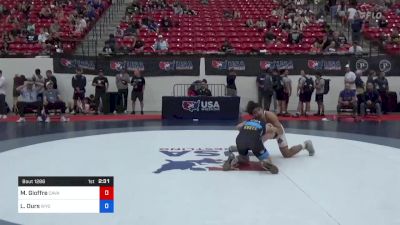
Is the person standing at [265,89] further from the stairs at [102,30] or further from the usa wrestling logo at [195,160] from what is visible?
the usa wrestling logo at [195,160]

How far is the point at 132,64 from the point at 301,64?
5690 millimetres

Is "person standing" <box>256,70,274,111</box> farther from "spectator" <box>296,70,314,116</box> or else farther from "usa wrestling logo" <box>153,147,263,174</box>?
"usa wrestling logo" <box>153,147,263,174</box>

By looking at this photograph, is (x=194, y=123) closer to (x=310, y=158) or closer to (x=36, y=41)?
(x=310, y=158)

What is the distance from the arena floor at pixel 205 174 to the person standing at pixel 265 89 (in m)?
4.20

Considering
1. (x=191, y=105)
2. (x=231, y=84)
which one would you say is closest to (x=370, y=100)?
(x=231, y=84)

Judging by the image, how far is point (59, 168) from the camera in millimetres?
9570

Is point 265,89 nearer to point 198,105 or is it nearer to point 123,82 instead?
point 198,105

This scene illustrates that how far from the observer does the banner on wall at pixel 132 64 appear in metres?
20.1

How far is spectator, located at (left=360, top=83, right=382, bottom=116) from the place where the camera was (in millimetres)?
17438

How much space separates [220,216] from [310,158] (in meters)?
4.22

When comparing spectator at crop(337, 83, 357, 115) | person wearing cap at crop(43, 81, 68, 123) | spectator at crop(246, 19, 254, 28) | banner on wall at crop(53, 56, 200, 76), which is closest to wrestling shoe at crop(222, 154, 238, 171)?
spectator at crop(337, 83, 357, 115)

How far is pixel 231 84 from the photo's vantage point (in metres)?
19.6

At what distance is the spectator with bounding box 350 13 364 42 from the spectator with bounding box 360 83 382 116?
17.2ft

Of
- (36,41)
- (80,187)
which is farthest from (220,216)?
(36,41)
